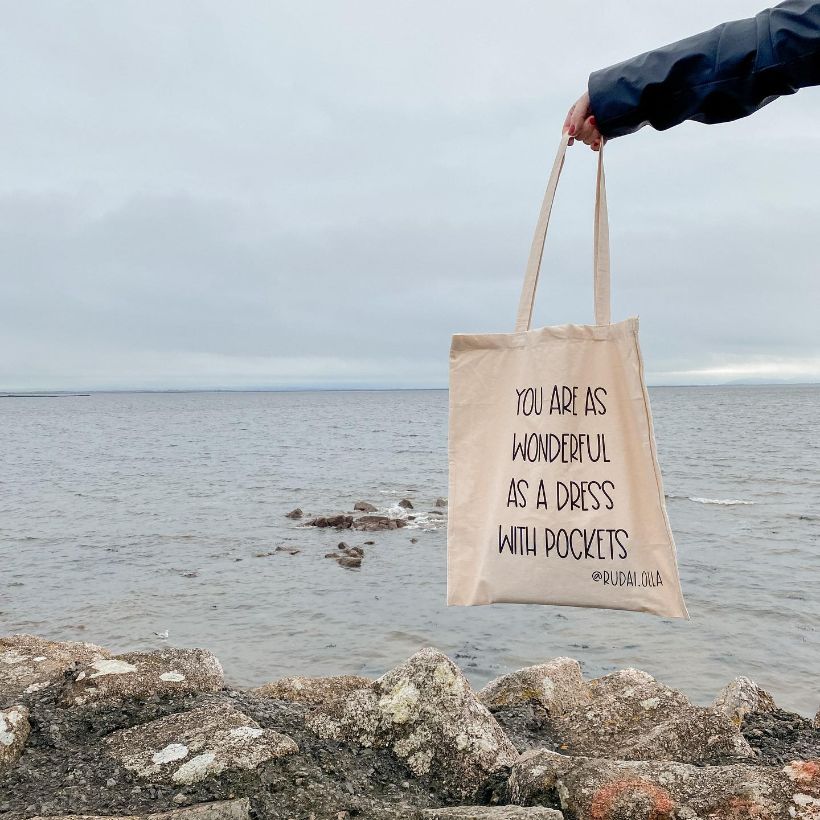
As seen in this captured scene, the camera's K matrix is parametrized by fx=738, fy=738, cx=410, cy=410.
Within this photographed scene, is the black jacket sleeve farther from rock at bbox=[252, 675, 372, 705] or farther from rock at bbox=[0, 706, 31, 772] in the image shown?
rock at bbox=[252, 675, 372, 705]

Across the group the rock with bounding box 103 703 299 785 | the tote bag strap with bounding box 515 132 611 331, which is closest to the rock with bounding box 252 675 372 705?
the rock with bounding box 103 703 299 785

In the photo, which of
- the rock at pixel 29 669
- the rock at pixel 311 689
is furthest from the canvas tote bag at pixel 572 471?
the rock at pixel 29 669

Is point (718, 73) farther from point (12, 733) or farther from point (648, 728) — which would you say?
point (12, 733)

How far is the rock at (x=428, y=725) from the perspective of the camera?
4.07 metres

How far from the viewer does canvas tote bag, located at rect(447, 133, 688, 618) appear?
2.57m

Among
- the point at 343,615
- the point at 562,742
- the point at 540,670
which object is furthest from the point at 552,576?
the point at 343,615

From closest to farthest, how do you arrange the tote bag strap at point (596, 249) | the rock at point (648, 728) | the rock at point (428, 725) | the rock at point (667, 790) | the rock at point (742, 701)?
1. the tote bag strap at point (596, 249)
2. the rock at point (667, 790)
3. the rock at point (428, 725)
4. the rock at point (648, 728)
5. the rock at point (742, 701)

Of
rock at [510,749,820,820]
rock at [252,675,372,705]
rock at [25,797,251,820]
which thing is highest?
rock at [510,749,820,820]

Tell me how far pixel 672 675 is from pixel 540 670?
392 cm

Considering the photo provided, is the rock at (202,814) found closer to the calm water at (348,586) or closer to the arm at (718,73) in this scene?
the arm at (718,73)

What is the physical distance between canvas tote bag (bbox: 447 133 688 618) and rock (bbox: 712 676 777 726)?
11.2ft

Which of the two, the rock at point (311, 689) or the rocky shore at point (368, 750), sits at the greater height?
the rocky shore at point (368, 750)

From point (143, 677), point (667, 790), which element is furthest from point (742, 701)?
point (143, 677)

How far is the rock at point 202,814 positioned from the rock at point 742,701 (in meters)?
3.61
